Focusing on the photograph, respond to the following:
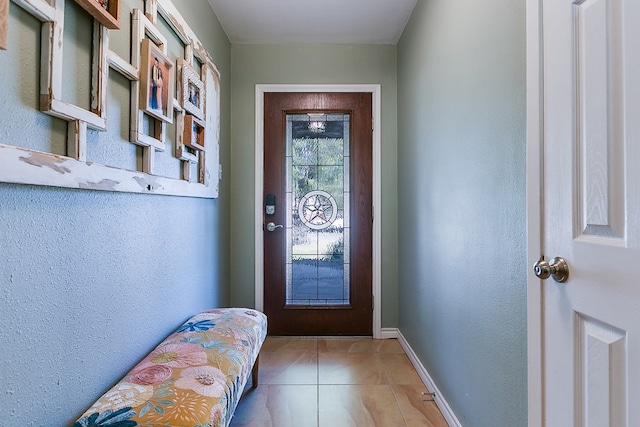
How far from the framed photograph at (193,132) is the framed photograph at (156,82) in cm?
20

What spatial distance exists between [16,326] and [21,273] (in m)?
0.12

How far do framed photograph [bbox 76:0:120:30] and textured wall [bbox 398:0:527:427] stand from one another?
1.27m

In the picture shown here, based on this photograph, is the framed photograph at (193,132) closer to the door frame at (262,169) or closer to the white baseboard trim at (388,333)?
the door frame at (262,169)

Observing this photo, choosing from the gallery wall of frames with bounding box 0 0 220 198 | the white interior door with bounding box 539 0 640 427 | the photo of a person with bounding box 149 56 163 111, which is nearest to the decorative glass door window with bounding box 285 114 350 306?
the gallery wall of frames with bounding box 0 0 220 198

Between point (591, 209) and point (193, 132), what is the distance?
1708 millimetres

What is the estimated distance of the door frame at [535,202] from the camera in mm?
1053

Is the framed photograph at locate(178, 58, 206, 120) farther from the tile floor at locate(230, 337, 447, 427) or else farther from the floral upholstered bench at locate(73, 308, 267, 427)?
the tile floor at locate(230, 337, 447, 427)

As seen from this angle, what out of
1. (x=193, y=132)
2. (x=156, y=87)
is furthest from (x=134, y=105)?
(x=193, y=132)

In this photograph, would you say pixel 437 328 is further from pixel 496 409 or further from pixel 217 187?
pixel 217 187

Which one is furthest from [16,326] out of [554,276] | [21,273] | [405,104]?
[405,104]

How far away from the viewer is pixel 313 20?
8.59 feet

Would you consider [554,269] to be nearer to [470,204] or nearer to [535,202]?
[535,202]

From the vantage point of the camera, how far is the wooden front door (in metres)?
2.98

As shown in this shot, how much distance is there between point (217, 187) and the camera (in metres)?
2.49
